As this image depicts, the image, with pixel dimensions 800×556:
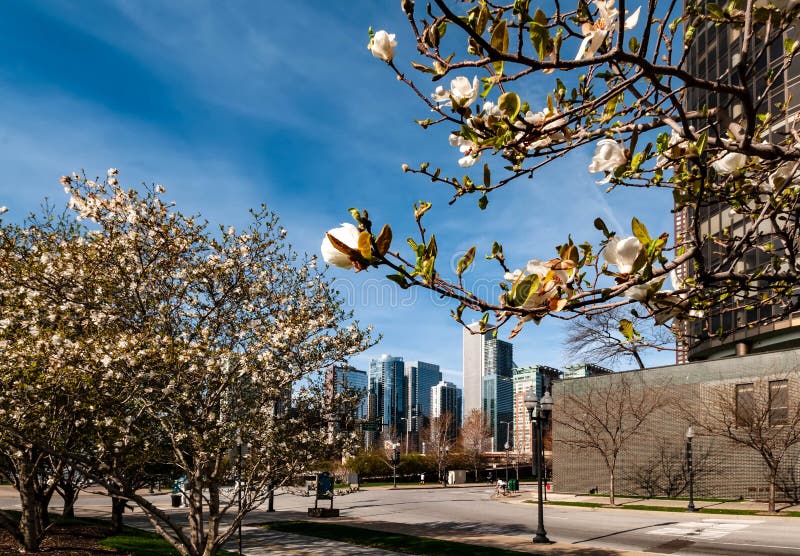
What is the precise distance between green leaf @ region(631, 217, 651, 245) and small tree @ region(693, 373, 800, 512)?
28401mm

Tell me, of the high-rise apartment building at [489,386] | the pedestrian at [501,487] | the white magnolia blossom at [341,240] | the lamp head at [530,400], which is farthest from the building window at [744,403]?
the high-rise apartment building at [489,386]

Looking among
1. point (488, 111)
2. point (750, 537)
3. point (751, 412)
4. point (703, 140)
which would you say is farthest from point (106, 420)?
point (751, 412)

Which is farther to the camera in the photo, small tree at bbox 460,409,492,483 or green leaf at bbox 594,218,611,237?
small tree at bbox 460,409,492,483

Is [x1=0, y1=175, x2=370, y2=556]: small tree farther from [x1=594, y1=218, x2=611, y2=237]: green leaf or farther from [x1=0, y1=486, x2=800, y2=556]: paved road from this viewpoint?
[x1=594, y1=218, x2=611, y2=237]: green leaf

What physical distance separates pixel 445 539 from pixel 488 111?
17527 millimetres

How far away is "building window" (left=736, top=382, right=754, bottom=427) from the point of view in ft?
94.1

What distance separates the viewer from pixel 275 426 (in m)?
11.4

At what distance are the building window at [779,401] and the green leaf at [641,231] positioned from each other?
1306 inches

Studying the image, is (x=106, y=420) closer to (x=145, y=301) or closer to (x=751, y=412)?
(x=145, y=301)

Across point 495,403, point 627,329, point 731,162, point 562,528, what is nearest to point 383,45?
point 627,329

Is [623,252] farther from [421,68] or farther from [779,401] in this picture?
[779,401]

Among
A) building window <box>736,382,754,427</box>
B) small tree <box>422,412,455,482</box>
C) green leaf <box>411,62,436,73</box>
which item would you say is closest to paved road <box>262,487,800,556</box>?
building window <box>736,382,754,427</box>

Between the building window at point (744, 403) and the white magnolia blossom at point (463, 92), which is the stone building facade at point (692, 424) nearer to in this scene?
the building window at point (744, 403)

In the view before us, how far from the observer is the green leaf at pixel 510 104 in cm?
284
